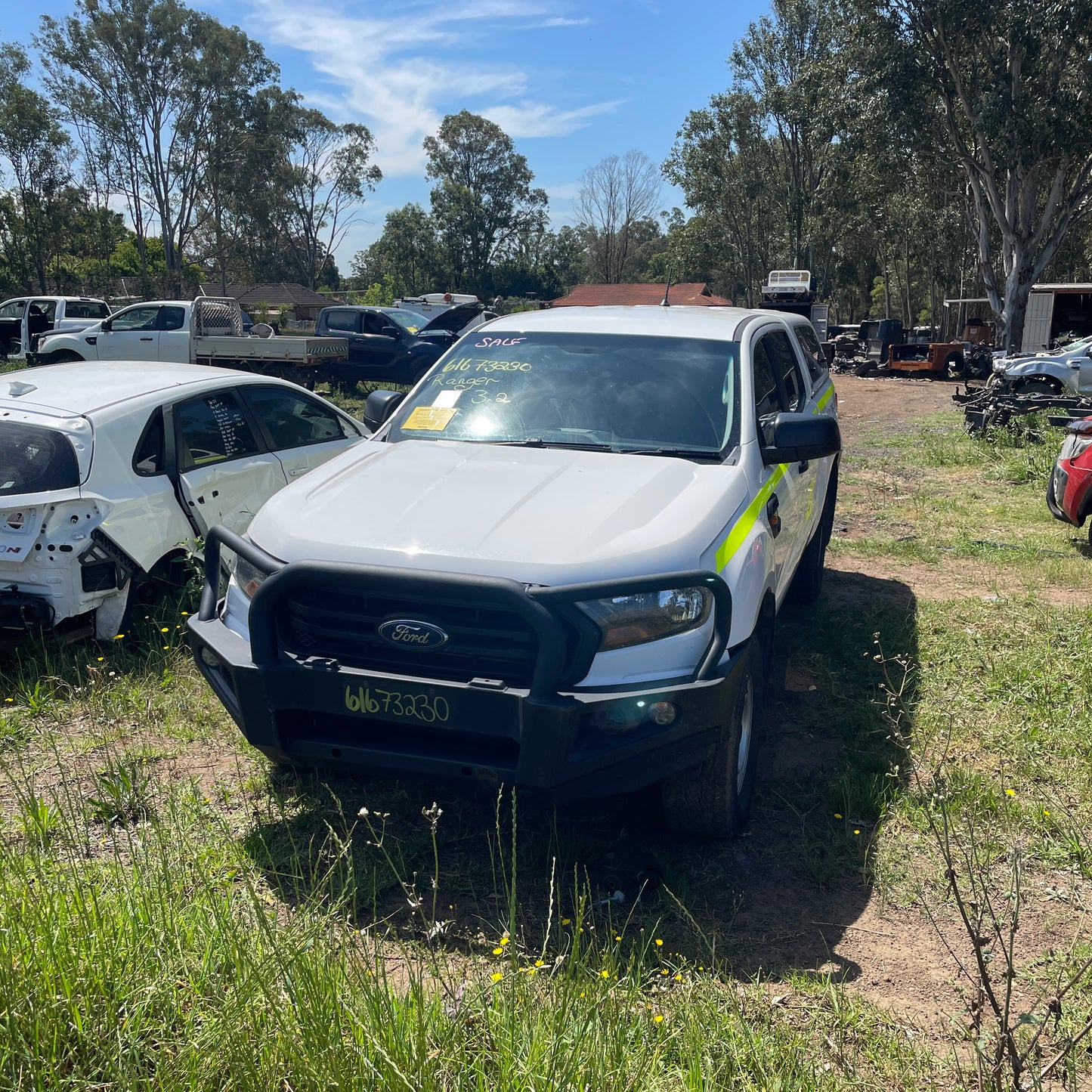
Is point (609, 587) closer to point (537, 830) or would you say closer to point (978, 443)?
point (537, 830)

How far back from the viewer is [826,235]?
5097cm

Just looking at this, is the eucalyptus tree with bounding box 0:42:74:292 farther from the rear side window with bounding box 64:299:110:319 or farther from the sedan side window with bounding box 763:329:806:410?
the sedan side window with bounding box 763:329:806:410

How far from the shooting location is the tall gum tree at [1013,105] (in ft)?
79.2

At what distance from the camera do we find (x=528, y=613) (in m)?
2.87

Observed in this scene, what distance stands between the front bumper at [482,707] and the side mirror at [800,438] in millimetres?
1232

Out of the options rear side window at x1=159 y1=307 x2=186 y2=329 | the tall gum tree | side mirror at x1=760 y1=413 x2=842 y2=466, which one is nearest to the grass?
side mirror at x1=760 y1=413 x2=842 y2=466

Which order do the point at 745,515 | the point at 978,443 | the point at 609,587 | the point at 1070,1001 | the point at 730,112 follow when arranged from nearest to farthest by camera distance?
the point at 1070,1001, the point at 609,587, the point at 745,515, the point at 978,443, the point at 730,112

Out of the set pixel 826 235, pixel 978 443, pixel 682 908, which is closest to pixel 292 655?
pixel 682 908

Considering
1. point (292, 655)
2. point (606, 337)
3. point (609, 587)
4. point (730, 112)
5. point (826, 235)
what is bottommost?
point (292, 655)

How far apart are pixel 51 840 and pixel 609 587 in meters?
Answer: 2.03

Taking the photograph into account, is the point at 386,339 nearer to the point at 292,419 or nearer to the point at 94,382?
the point at 292,419

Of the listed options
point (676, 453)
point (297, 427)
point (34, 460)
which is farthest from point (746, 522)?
point (297, 427)

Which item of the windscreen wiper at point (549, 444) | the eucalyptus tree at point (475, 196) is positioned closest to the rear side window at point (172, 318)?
the windscreen wiper at point (549, 444)

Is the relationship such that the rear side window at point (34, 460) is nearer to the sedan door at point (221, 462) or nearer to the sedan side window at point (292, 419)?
the sedan door at point (221, 462)
